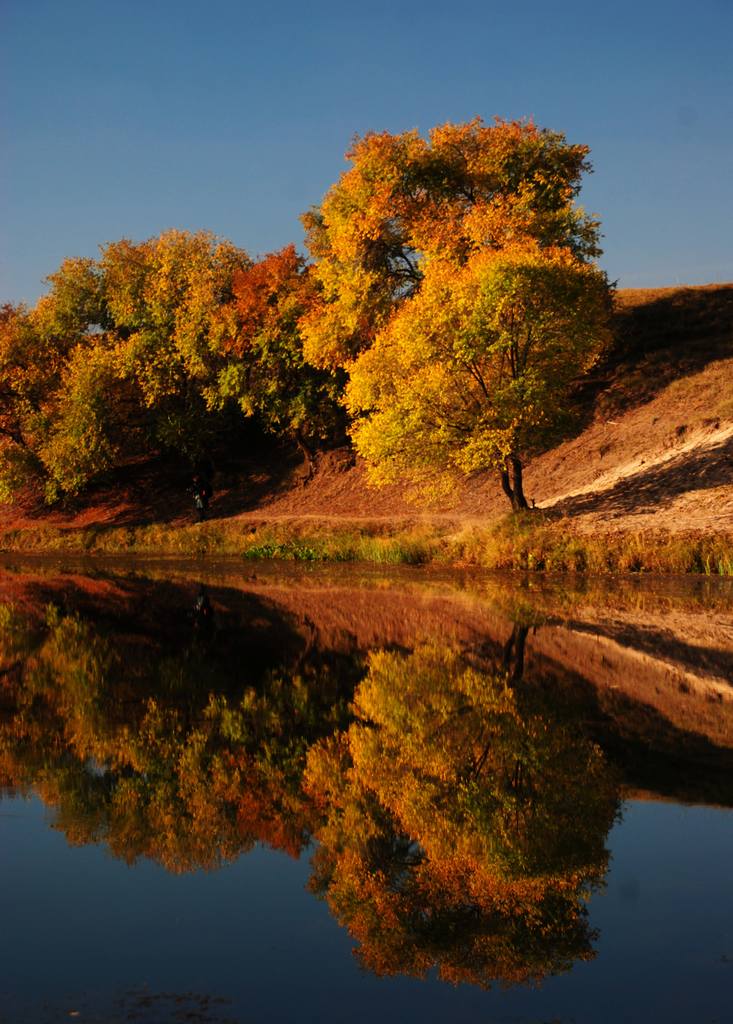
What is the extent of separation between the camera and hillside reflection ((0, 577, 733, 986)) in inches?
291

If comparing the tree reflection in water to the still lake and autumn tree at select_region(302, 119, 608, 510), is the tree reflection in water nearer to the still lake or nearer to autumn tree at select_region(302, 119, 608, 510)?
the still lake

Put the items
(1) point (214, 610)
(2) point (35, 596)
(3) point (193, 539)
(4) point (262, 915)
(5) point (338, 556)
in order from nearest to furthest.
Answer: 1. (4) point (262, 915)
2. (1) point (214, 610)
3. (2) point (35, 596)
4. (5) point (338, 556)
5. (3) point (193, 539)

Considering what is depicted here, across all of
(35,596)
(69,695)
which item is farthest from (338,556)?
(69,695)

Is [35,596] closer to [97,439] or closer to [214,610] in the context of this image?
[214,610]

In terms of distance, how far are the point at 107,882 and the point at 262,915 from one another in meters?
1.36

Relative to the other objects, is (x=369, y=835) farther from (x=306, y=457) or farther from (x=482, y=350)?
(x=306, y=457)

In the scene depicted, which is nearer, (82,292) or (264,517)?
(264,517)

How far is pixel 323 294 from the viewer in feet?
178

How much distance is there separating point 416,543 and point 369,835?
30.1 m

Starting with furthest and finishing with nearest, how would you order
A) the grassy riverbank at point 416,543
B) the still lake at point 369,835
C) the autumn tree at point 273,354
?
the autumn tree at point 273,354 < the grassy riverbank at point 416,543 < the still lake at point 369,835

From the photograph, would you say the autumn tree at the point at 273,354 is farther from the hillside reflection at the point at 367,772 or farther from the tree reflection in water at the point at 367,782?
the tree reflection in water at the point at 367,782

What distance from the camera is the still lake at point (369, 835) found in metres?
6.31

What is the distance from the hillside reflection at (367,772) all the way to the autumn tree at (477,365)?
62.1 ft

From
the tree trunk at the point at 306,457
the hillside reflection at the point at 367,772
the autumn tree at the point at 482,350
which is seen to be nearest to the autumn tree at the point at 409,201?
the autumn tree at the point at 482,350
